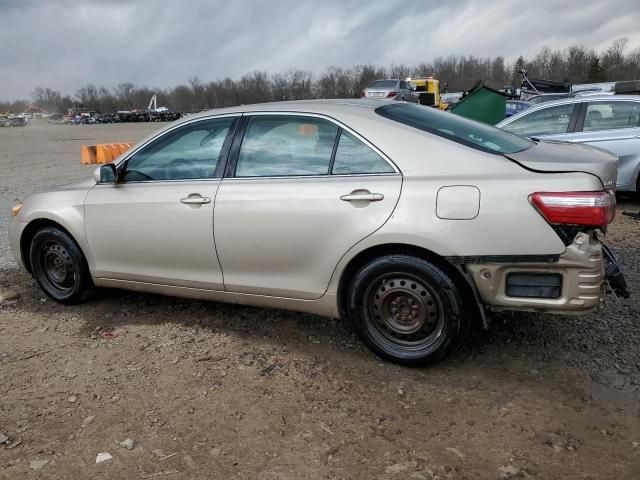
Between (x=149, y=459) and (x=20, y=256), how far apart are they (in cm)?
289

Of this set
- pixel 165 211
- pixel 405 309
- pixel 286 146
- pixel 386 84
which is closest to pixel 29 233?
pixel 165 211

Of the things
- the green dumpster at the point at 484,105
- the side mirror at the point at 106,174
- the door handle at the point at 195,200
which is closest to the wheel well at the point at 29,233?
the side mirror at the point at 106,174

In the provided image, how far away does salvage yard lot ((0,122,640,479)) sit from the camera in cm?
257

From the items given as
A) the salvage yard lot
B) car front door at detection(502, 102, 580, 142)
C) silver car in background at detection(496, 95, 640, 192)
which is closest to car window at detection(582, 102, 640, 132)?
silver car in background at detection(496, 95, 640, 192)

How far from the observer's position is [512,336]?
3.77 m

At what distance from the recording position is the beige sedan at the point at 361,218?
2.94m

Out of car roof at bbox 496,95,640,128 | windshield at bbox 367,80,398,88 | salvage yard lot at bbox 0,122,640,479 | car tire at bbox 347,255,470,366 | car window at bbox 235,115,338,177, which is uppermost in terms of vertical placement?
windshield at bbox 367,80,398,88

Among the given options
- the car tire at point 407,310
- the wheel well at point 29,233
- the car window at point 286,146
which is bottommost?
the car tire at point 407,310

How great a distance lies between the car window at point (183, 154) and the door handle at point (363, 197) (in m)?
1.09

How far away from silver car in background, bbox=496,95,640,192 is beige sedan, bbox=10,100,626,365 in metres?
4.64

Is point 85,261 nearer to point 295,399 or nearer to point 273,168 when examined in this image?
point 273,168

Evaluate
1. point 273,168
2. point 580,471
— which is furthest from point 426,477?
point 273,168

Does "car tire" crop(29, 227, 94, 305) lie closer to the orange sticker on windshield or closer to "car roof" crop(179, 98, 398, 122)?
"car roof" crop(179, 98, 398, 122)

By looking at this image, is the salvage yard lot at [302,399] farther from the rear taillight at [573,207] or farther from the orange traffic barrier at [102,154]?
the orange traffic barrier at [102,154]
